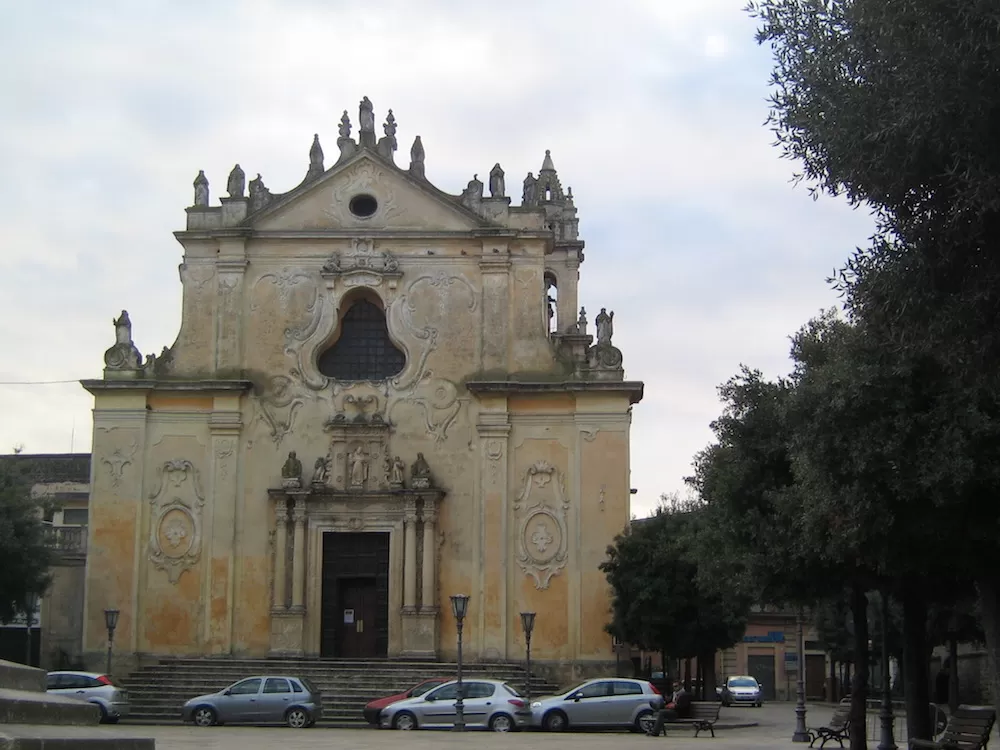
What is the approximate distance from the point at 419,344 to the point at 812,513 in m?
23.3

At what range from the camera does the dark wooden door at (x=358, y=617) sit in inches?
1478

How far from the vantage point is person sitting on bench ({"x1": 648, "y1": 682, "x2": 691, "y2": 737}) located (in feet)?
98.6

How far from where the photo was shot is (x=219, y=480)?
38.1 m

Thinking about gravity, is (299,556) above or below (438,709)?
above

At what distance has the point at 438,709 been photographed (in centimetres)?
3077

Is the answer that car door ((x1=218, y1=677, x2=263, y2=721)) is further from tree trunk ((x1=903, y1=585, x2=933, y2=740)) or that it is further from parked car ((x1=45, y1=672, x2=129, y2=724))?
tree trunk ((x1=903, y1=585, x2=933, y2=740))

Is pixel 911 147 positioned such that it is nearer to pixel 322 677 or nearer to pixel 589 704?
pixel 589 704

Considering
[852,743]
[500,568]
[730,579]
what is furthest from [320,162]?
[852,743]

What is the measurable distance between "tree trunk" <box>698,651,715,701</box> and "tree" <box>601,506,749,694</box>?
3608 mm

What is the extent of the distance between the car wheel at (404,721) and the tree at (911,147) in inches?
786

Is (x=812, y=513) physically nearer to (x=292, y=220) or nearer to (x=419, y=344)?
(x=419, y=344)

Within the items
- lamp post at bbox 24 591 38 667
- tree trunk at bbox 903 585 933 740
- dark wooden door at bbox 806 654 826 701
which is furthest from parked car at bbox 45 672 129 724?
dark wooden door at bbox 806 654 826 701

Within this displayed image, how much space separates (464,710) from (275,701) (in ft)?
14.4

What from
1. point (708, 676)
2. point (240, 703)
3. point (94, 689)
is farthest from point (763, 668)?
point (94, 689)
